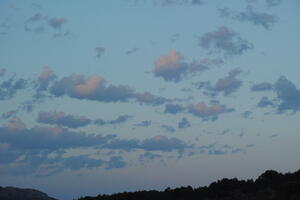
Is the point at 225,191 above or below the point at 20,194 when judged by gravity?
below

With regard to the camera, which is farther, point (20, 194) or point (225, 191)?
point (20, 194)

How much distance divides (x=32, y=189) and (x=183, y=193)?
41702 millimetres

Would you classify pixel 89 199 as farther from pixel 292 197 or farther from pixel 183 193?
pixel 292 197

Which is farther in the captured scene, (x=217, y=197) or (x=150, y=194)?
(x=150, y=194)

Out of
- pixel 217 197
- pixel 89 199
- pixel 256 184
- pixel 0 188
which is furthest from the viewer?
pixel 0 188

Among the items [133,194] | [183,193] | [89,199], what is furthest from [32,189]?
[183,193]

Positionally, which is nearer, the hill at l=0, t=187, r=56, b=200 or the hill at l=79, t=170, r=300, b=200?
the hill at l=79, t=170, r=300, b=200

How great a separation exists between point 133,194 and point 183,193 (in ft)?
22.5

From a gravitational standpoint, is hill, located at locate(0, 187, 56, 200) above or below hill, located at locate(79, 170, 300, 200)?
above

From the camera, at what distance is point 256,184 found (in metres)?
62.5

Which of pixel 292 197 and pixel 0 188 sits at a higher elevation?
pixel 0 188

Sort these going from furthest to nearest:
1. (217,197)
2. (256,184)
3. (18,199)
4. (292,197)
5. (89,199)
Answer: (18,199) < (89,199) < (256,184) < (217,197) < (292,197)

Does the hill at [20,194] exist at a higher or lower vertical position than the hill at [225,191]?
higher

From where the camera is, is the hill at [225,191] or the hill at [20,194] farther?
the hill at [20,194]
